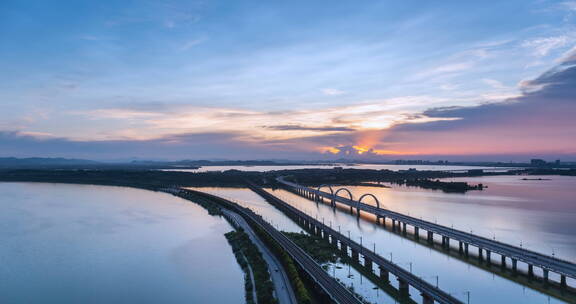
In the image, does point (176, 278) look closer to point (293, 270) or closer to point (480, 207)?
point (293, 270)

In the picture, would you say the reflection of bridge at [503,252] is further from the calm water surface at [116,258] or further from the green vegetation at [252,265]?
the calm water surface at [116,258]

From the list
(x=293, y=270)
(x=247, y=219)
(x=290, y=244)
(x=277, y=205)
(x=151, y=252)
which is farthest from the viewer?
(x=277, y=205)

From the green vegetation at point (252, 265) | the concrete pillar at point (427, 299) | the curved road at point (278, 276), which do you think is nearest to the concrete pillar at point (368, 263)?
the curved road at point (278, 276)

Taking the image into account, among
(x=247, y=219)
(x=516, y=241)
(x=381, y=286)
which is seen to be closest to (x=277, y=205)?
(x=247, y=219)

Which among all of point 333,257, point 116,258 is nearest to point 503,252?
point 333,257

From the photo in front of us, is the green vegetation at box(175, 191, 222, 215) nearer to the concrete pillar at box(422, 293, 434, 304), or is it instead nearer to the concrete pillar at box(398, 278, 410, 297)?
the concrete pillar at box(398, 278, 410, 297)
